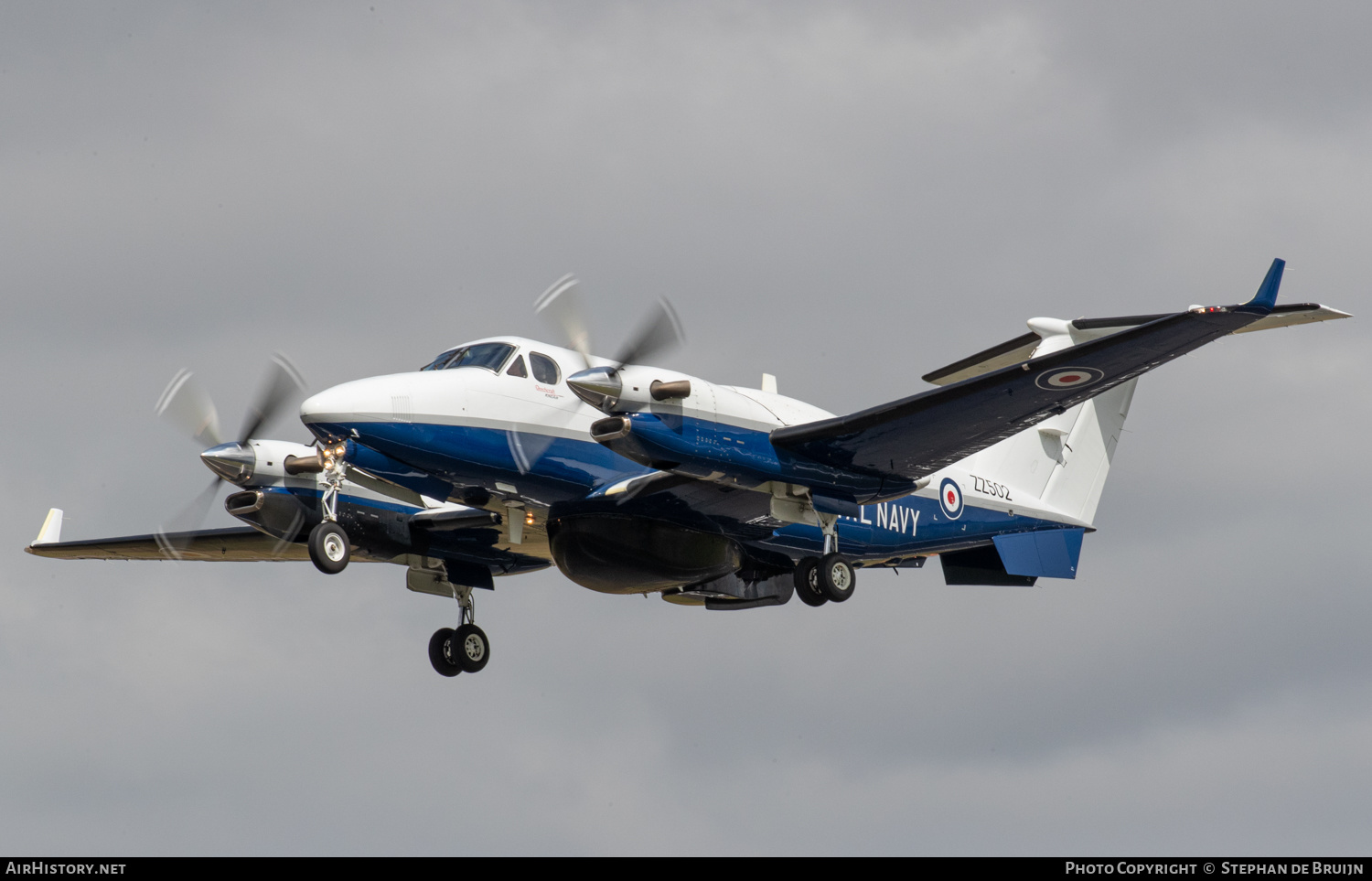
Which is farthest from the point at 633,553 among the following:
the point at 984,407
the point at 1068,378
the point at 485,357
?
the point at 1068,378

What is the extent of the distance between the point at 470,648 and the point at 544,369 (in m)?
6.48

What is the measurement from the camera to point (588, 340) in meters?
23.7

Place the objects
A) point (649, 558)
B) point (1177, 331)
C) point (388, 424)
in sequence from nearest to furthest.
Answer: point (1177, 331) < point (388, 424) < point (649, 558)

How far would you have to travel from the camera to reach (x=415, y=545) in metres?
27.3

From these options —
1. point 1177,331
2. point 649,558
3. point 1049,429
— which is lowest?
point 649,558

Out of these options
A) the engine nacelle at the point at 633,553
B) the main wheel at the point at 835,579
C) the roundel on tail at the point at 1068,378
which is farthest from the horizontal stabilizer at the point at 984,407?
the engine nacelle at the point at 633,553

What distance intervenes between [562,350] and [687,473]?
287cm

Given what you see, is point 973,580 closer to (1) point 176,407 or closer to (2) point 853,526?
(2) point 853,526

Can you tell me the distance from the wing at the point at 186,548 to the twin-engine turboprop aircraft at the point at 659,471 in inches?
3.0

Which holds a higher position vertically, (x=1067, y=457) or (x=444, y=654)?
(x=1067, y=457)

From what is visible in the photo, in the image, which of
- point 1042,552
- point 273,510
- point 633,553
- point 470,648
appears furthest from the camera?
point 1042,552

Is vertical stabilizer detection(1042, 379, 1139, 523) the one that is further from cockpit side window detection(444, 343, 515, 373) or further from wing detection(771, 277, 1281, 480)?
cockpit side window detection(444, 343, 515, 373)

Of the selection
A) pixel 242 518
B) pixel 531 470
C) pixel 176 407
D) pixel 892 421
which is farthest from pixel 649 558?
pixel 176 407

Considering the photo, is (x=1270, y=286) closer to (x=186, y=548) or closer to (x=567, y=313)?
(x=567, y=313)
